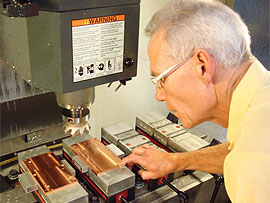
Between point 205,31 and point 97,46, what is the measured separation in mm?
275

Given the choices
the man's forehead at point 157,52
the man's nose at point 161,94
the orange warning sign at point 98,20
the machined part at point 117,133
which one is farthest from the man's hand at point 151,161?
the orange warning sign at point 98,20

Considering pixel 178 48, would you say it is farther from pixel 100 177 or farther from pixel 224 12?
pixel 100 177

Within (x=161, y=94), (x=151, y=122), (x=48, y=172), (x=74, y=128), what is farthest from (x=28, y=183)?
(x=151, y=122)

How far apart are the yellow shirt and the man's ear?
0.09 m

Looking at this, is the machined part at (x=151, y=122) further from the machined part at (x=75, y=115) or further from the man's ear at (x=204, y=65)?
the man's ear at (x=204, y=65)

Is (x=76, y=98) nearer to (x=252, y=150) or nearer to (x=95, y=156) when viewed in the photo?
(x=95, y=156)

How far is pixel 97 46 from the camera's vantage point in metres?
0.83

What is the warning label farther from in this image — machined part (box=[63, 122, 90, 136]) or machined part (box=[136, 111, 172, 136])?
machined part (box=[136, 111, 172, 136])

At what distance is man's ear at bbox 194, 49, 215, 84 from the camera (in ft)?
2.68

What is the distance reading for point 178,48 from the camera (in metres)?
0.84

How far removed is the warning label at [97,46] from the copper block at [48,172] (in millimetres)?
362

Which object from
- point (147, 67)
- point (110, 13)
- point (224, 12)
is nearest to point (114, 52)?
point (110, 13)

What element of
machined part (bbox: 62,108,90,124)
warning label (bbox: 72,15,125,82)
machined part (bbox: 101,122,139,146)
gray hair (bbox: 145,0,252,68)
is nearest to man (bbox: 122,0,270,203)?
gray hair (bbox: 145,0,252,68)

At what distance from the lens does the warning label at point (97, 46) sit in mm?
789
